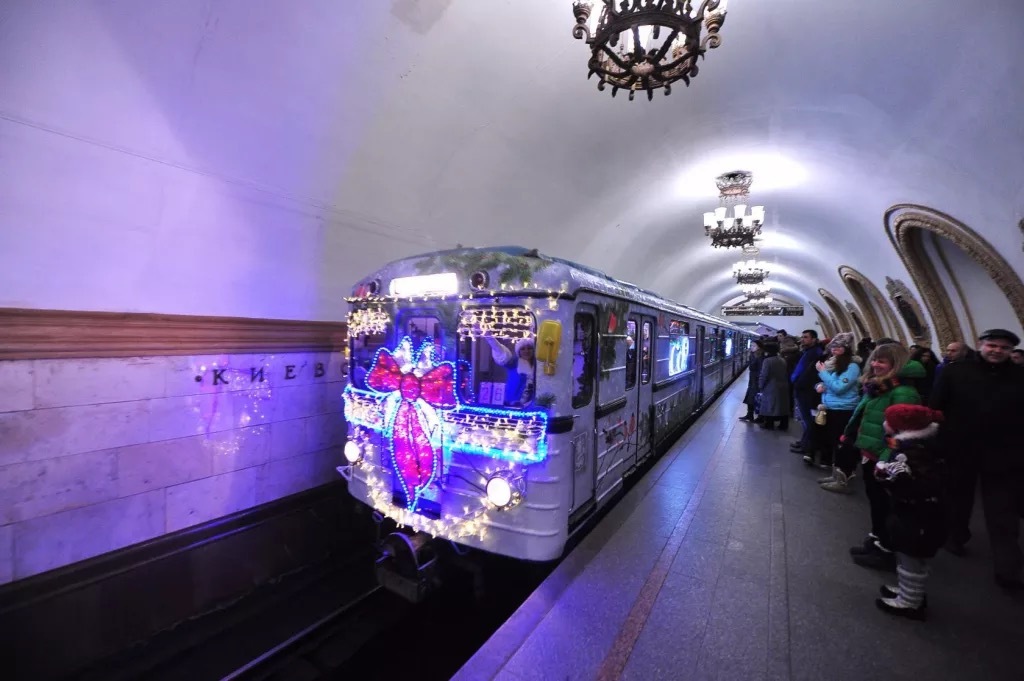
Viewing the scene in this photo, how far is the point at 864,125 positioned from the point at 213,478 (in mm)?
9818

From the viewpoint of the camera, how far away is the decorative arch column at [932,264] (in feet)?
21.7

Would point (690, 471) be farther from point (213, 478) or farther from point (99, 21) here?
point (99, 21)

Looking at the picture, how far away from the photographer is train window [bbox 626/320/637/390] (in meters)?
5.14

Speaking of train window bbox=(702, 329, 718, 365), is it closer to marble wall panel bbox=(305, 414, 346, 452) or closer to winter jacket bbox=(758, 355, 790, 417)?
winter jacket bbox=(758, 355, 790, 417)

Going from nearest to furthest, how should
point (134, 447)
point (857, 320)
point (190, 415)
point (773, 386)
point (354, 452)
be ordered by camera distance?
point (134, 447)
point (354, 452)
point (190, 415)
point (773, 386)
point (857, 320)

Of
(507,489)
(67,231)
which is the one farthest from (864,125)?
(67,231)

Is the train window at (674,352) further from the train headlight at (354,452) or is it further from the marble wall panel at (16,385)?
the marble wall panel at (16,385)

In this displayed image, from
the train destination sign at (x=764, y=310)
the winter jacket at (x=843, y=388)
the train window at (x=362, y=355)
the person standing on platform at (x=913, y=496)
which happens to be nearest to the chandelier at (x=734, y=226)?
the winter jacket at (x=843, y=388)

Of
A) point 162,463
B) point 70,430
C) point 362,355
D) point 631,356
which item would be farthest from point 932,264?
point 70,430

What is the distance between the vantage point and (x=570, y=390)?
3514 millimetres

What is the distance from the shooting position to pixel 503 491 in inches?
132

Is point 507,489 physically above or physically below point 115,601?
above

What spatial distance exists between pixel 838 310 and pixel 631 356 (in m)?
24.0

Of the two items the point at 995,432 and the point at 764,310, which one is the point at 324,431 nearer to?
the point at 995,432
